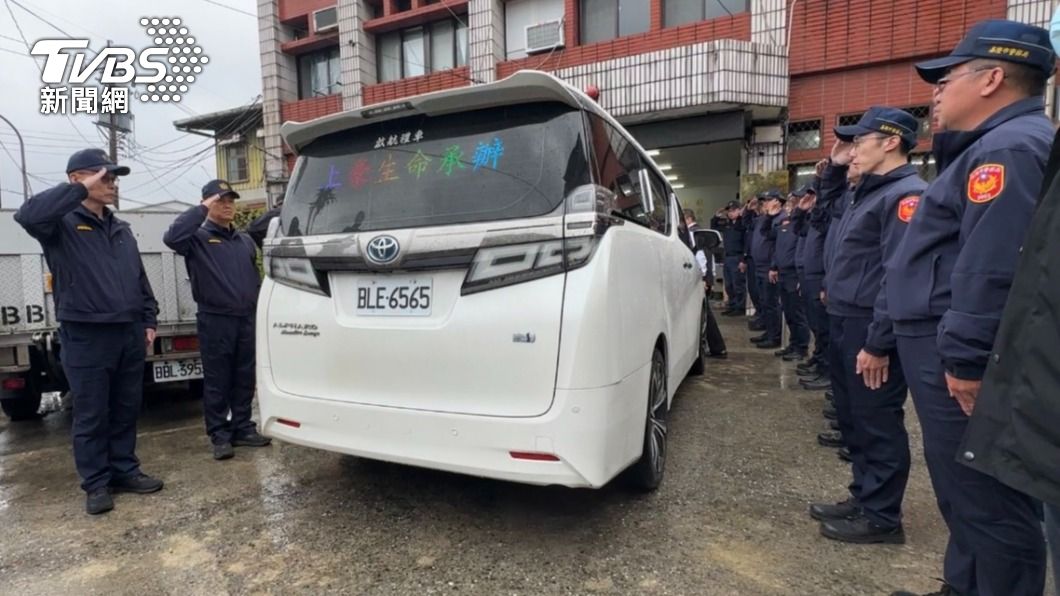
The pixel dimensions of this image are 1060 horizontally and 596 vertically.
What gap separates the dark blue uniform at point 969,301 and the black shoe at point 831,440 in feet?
5.49

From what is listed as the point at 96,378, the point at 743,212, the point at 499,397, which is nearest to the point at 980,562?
the point at 499,397

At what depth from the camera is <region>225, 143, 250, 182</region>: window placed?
19.3m

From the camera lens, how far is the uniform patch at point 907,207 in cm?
230

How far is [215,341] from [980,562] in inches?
157

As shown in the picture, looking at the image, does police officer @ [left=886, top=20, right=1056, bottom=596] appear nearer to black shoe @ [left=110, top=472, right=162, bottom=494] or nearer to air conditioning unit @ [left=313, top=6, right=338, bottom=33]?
black shoe @ [left=110, top=472, right=162, bottom=494]

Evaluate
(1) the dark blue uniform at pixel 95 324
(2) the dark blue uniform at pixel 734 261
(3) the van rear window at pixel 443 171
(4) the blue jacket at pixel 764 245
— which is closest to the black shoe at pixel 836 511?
(3) the van rear window at pixel 443 171

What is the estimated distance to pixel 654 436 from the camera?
9.62 ft

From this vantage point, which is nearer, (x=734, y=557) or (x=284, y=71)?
(x=734, y=557)

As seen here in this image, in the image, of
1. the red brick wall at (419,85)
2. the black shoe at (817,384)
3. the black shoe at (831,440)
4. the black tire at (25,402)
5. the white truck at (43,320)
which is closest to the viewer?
the black shoe at (831,440)

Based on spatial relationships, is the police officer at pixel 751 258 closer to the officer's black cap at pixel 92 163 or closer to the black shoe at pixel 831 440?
the black shoe at pixel 831 440

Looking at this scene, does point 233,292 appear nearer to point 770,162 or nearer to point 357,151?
point 357,151

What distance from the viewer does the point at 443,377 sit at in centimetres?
232

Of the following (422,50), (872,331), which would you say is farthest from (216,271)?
(422,50)

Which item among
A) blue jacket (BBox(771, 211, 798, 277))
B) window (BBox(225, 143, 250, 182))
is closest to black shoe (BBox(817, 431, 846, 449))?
blue jacket (BBox(771, 211, 798, 277))
